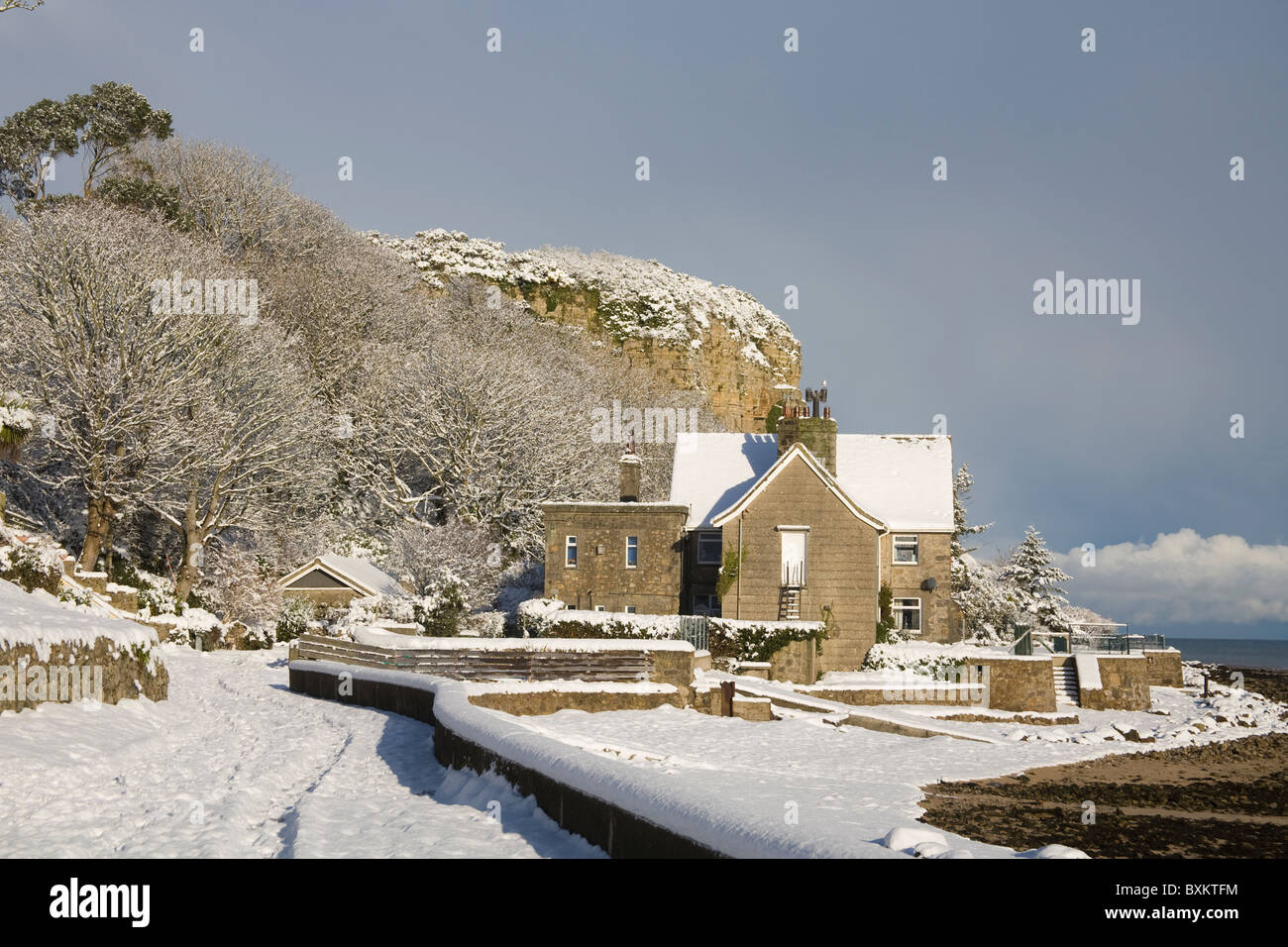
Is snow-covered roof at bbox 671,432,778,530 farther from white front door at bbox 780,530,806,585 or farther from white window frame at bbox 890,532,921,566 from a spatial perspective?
white window frame at bbox 890,532,921,566

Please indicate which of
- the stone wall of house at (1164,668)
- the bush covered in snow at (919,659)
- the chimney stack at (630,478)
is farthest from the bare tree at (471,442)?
the stone wall of house at (1164,668)

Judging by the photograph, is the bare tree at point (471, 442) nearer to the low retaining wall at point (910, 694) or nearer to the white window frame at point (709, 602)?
the white window frame at point (709, 602)

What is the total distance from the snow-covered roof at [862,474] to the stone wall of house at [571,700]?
14178 millimetres

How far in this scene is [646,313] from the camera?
386 feet

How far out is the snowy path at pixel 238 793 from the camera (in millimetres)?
9773

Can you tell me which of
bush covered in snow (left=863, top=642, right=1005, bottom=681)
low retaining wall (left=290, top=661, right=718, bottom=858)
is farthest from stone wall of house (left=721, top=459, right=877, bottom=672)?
low retaining wall (left=290, top=661, right=718, bottom=858)

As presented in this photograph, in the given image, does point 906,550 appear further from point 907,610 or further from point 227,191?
point 227,191

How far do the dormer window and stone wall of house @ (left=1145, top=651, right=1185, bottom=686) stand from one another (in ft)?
32.4

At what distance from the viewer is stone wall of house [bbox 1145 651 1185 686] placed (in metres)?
39.8

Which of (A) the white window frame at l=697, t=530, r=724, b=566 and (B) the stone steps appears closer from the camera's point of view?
(B) the stone steps

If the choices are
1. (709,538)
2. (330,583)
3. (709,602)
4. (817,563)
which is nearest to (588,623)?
(709,602)

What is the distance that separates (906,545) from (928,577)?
1.45 m
